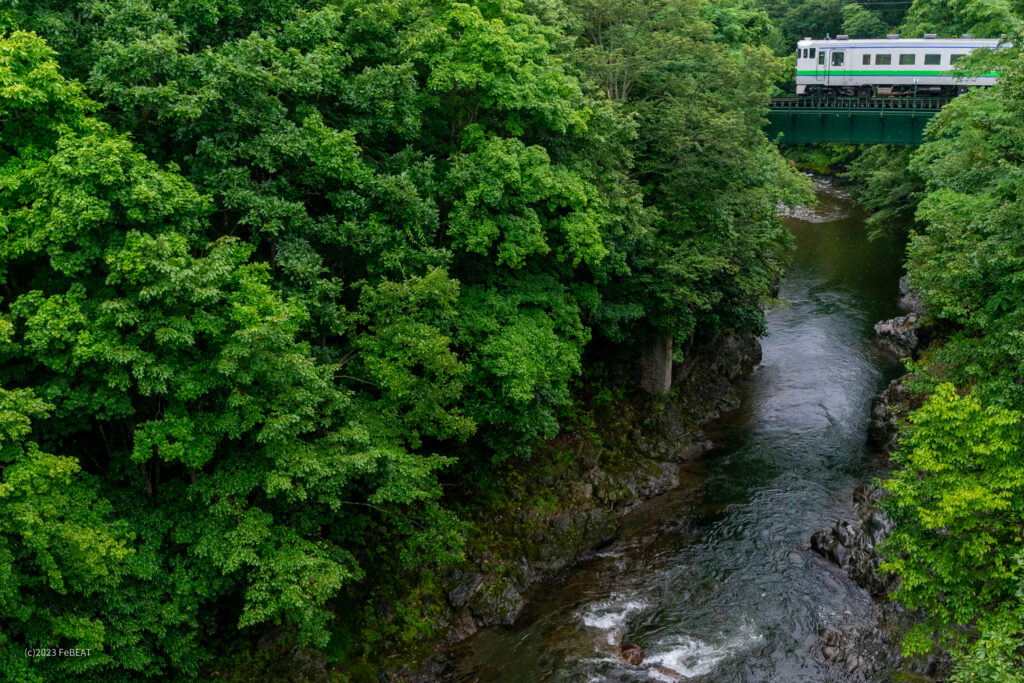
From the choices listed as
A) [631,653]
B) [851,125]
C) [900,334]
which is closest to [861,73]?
[851,125]

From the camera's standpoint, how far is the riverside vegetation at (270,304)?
15.2 metres

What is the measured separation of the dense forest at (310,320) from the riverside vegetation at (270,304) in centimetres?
8

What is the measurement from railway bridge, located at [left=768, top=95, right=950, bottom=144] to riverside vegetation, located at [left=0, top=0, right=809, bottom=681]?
1033 inches

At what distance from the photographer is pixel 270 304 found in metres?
16.3

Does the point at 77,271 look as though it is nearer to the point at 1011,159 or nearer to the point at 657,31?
the point at 657,31

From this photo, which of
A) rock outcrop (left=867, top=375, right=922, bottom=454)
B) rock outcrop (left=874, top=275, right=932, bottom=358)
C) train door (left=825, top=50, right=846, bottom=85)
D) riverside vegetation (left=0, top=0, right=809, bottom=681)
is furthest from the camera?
train door (left=825, top=50, right=846, bottom=85)

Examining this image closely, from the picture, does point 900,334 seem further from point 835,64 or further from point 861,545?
point 835,64

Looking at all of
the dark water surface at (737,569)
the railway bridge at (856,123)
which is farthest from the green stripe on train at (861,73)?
the dark water surface at (737,569)

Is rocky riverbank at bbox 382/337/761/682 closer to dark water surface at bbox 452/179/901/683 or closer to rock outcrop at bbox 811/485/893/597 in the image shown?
dark water surface at bbox 452/179/901/683

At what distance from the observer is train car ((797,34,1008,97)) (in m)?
50.2

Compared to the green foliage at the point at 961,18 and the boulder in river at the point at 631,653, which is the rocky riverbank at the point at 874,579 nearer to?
the boulder in river at the point at 631,653

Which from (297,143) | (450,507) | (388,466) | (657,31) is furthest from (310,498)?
(657,31)

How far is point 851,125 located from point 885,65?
26.3 ft

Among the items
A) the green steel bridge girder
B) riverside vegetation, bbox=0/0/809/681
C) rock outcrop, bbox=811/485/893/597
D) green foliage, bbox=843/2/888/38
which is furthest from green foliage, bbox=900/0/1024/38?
rock outcrop, bbox=811/485/893/597
